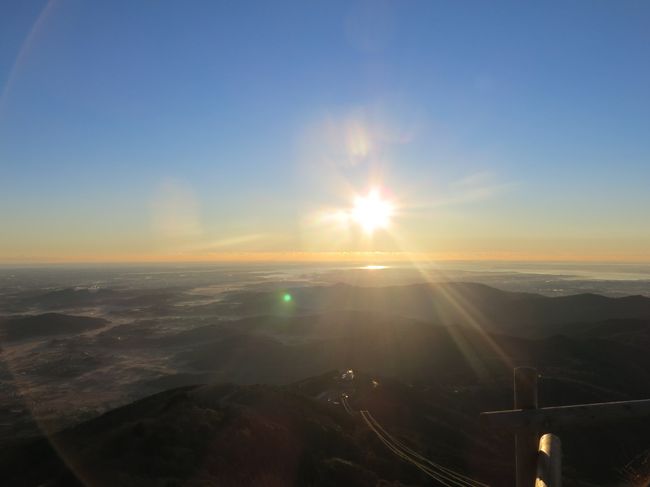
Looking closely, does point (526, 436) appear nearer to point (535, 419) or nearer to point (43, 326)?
point (535, 419)

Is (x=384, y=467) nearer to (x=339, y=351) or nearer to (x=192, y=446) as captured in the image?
(x=192, y=446)

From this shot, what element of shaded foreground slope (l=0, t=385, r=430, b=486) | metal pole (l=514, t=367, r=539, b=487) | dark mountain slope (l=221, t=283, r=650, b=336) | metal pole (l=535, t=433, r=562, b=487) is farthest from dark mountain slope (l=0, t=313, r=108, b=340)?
metal pole (l=535, t=433, r=562, b=487)

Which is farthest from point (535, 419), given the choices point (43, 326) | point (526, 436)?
point (43, 326)

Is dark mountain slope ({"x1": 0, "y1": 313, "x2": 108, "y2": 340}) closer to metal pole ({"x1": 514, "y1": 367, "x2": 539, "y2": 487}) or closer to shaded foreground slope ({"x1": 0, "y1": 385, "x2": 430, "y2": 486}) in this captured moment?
shaded foreground slope ({"x1": 0, "y1": 385, "x2": 430, "y2": 486})

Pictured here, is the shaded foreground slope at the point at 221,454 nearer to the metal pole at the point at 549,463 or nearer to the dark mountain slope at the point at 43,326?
the metal pole at the point at 549,463

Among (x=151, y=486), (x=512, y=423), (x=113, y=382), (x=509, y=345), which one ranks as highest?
(x=512, y=423)

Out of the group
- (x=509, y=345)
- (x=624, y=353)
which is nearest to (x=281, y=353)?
(x=509, y=345)

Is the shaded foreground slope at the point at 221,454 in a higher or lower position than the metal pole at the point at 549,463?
lower

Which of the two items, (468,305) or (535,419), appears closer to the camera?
(535,419)

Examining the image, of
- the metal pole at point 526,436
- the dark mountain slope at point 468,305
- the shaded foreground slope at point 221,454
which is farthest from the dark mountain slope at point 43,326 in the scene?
the metal pole at point 526,436
